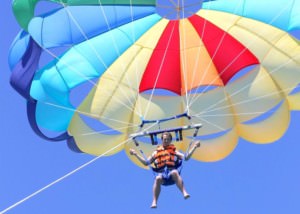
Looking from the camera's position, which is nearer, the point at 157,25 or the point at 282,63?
the point at 282,63

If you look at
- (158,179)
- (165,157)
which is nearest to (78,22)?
(165,157)

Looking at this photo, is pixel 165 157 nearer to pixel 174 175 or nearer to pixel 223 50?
pixel 174 175

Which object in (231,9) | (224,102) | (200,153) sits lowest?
(200,153)

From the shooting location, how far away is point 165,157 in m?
9.02

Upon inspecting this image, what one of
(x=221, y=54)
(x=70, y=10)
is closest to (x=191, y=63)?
(x=221, y=54)

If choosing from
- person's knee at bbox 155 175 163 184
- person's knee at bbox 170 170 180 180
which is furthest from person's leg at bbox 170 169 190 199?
person's knee at bbox 155 175 163 184

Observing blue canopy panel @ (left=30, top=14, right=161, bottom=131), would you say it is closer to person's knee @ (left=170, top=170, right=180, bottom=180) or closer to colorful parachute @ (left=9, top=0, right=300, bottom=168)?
colorful parachute @ (left=9, top=0, right=300, bottom=168)

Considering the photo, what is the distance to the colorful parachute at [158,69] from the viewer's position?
10.2m

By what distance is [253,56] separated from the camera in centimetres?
1043

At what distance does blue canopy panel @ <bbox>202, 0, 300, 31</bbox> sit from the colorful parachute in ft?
0.05

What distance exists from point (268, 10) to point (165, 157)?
284cm

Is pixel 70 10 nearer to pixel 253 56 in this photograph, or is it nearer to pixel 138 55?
pixel 138 55

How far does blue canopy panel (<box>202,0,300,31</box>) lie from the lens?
10.1 m

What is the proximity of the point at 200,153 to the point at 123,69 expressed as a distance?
5.57 ft
